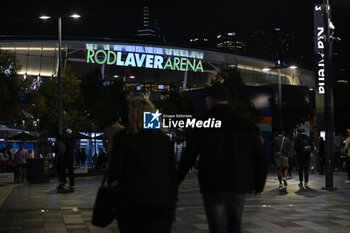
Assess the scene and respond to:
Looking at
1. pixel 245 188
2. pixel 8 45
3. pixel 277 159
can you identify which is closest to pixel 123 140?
pixel 245 188

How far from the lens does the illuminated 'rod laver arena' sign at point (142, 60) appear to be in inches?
2628

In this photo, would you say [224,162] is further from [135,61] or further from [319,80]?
[135,61]

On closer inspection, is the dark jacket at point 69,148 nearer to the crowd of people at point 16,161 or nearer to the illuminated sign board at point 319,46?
the crowd of people at point 16,161

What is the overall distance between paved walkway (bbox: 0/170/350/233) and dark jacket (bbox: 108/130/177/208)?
4.78 metres

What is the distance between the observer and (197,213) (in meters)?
11.4

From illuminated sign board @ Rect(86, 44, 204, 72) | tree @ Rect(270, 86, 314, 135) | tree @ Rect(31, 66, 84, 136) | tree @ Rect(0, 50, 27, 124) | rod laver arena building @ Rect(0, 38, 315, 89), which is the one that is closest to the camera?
tree @ Rect(0, 50, 27, 124)

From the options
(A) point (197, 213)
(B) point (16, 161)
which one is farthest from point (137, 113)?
(B) point (16, 161)

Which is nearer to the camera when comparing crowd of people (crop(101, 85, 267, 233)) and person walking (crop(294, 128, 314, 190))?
crowd of people (crop(101, 85, 267, 233))

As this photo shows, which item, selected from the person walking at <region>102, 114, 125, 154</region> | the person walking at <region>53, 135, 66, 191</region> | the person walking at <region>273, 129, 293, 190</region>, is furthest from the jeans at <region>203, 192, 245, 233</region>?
the person walking at <region>53, 135, 66, 191</region>

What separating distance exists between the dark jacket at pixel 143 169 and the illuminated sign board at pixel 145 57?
62115 mm

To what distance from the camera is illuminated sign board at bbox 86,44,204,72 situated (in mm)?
66875

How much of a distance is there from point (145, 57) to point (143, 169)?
67847mm

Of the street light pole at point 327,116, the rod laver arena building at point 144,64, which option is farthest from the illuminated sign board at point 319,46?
the rod laver arena building at point 144,64

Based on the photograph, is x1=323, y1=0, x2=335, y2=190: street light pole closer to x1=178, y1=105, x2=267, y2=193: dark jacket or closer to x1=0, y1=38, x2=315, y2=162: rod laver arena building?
x1=178, y1=105, x2=267, y2=193: dark jacket
